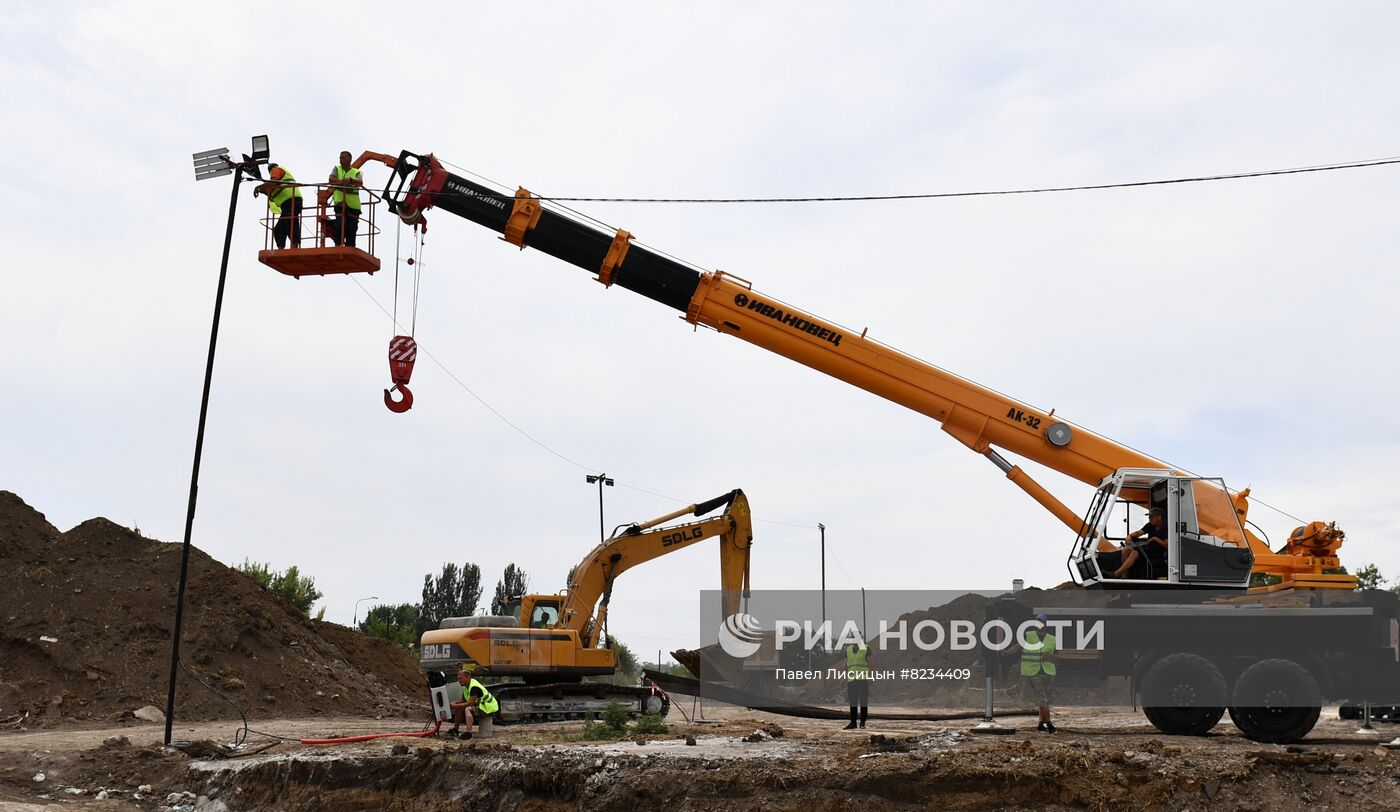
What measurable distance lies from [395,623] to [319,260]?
170ft

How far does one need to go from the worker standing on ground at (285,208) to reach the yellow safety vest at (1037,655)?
1132 cm

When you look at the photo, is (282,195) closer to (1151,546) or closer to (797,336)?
(797,336)

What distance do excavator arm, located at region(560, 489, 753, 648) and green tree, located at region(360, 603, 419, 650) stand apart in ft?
94.2

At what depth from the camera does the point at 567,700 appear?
76.2 feet

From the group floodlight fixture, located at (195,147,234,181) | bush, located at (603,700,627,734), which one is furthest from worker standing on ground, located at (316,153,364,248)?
bush, located at (603,700,627,734)

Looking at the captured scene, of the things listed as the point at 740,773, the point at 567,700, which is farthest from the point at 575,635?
the point at 740,773

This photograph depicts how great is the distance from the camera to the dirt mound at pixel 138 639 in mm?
25469

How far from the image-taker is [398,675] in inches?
1318

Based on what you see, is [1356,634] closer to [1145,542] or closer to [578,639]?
[1145,542]

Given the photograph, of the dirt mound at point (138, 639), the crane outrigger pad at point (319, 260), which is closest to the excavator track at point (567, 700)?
the dirt mound at point (138, 639)

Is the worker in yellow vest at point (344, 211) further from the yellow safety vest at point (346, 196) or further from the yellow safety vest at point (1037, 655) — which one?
the yellow safety vest at point (1037, 655)

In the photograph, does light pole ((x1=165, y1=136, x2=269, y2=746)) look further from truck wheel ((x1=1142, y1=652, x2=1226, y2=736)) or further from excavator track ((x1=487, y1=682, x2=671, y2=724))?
truck wheel ((x1=1142, y1=652, x2=1226, y2=736))

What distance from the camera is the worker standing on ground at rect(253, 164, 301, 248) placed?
17625mm

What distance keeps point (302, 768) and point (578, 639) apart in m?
8.08
